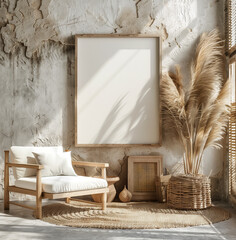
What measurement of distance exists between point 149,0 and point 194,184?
2.87 metres

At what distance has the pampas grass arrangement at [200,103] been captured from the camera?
5.25 m

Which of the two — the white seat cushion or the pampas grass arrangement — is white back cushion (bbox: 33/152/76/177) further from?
the pampas grass arrangement

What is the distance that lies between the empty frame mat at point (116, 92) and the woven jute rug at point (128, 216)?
1069 millimetres

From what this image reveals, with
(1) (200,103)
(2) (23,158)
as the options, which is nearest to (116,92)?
(1) (200,103)

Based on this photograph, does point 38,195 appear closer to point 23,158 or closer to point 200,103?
point 23,158

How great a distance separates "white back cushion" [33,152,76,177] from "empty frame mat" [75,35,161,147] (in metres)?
0.77

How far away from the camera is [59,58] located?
5730 mm

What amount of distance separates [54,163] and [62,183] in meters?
0.53

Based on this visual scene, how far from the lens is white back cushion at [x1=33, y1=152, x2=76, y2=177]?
4.80 metres

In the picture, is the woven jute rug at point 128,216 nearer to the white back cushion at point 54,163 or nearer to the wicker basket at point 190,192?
the wicker basket at point 190,192

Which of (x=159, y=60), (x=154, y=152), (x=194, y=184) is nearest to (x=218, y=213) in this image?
(x=194, y=184)

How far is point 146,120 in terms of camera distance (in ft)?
18.8

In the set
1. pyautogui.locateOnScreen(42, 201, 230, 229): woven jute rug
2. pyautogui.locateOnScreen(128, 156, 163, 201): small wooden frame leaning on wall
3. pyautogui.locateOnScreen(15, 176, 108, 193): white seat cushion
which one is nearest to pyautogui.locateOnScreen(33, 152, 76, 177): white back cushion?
pyautogui.locateOnScreen(15, 176, 108, 193): white seat cushion

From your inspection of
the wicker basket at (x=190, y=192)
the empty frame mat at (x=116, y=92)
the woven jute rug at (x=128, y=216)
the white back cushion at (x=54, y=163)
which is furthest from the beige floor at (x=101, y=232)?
the empty frame mat at (x=116, y=92)
